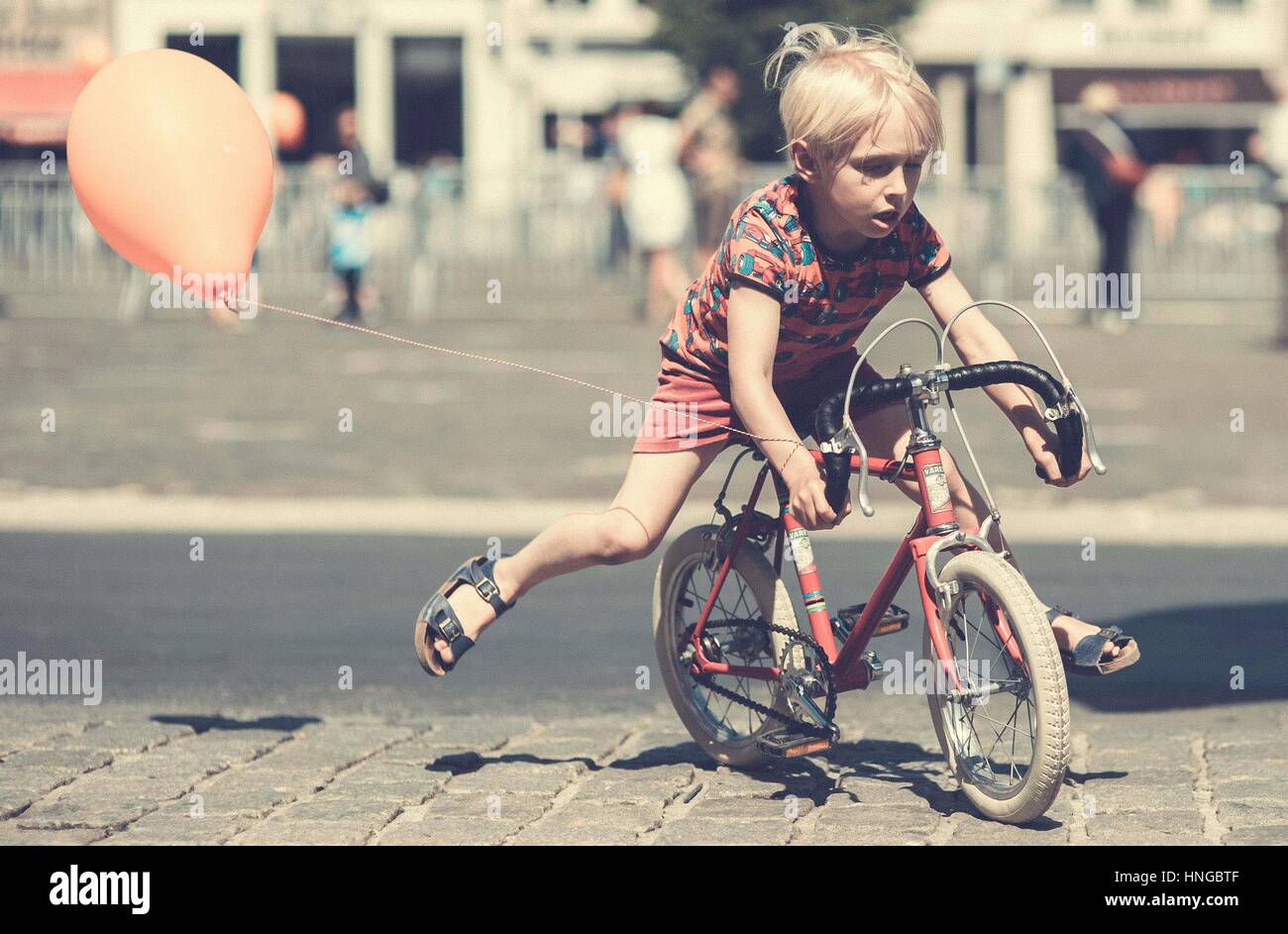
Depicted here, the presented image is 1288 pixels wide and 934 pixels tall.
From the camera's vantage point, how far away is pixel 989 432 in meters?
13.5

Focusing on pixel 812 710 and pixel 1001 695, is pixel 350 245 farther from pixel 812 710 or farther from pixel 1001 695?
pixel 1001 695

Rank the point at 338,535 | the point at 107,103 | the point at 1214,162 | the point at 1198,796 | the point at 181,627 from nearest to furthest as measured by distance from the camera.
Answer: the point at 1198,796 → the point at 107,103 → the point at 181,627 → the point at 338,535 → the point at 1214,162

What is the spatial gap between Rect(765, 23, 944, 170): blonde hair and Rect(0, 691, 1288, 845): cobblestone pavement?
59.0 inches

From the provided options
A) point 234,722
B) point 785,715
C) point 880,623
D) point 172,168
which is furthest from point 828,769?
point 172,168

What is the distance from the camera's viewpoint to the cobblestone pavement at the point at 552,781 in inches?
191

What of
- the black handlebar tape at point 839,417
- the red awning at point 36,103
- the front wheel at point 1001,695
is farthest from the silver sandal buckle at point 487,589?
the red awning at point 36,103

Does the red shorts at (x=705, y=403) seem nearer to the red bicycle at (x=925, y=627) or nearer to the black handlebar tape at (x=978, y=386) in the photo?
the red bicycle at (x=925, y=627)

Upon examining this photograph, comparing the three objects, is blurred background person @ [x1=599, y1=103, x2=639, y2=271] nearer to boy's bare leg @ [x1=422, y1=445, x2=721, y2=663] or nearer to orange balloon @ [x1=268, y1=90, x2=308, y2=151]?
orange balloon @ [x1=268, y1=90, x2=308, y2=151]

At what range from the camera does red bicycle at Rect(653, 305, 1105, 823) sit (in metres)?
4.70

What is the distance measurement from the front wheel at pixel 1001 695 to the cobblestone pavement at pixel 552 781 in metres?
0.10

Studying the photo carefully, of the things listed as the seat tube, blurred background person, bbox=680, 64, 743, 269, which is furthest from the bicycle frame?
blurred background person, bbox=680, 64, 743, 269

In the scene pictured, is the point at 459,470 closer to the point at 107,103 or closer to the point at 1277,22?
the point at 107,103

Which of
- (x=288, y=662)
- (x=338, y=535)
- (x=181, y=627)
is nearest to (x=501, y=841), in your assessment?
(x=288, y=662)

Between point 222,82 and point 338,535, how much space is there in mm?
4517
